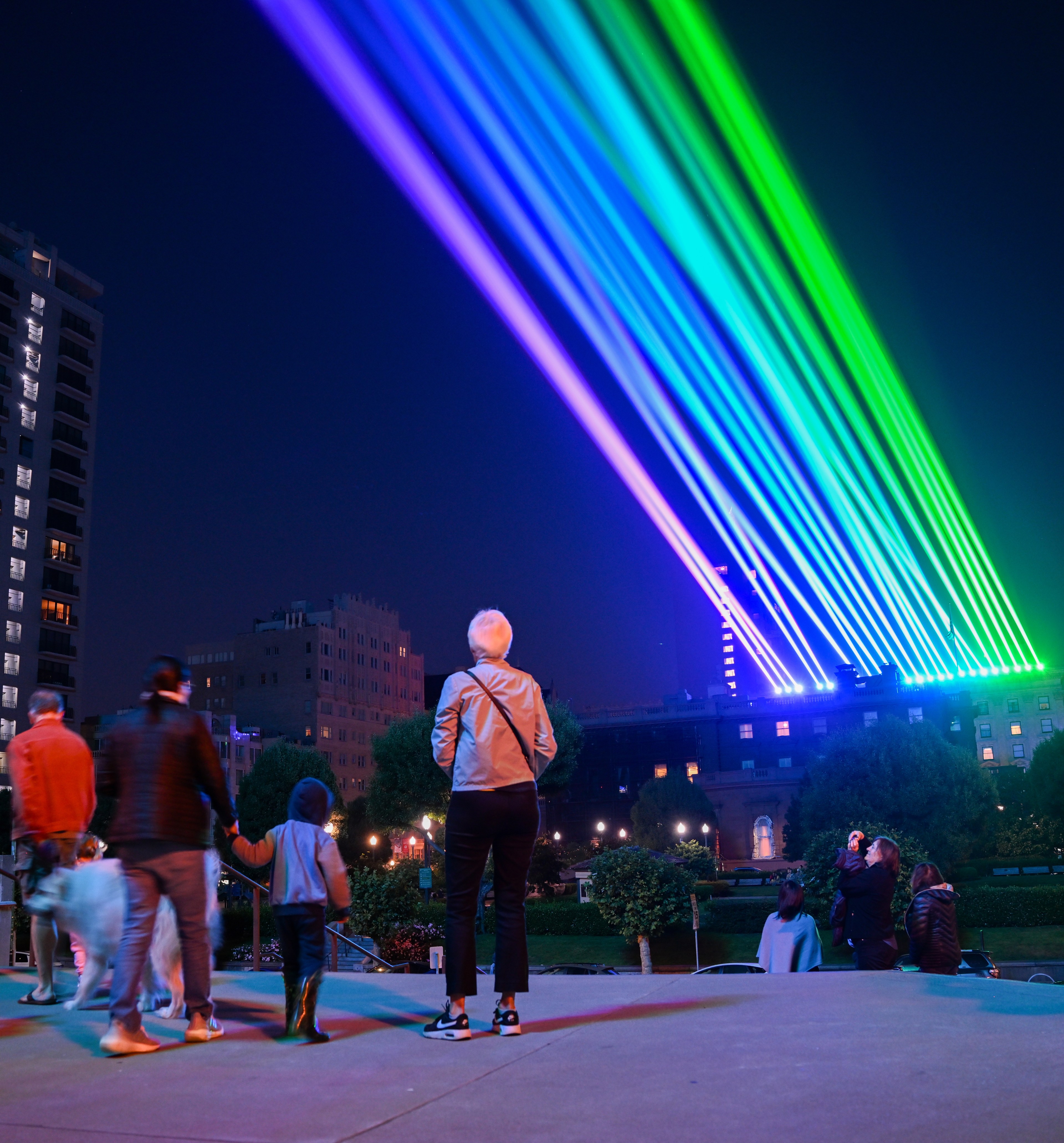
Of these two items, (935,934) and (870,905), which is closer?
(935,934)

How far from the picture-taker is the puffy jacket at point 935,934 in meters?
7.65

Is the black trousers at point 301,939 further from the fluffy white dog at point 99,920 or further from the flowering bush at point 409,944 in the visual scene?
the flowering bush at point 409,944

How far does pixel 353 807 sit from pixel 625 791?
2725 cm

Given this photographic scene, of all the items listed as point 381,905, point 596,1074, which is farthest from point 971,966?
point 381,905

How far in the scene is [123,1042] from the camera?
4.55 m

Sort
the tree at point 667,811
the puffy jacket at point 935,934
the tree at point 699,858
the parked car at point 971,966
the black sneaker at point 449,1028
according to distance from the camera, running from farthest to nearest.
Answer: the tree at point 667,811
the tree at point 699,858
the parked car at point 971,966
the puffy jacket at point 935,934
the black sneaker at point 449,1028

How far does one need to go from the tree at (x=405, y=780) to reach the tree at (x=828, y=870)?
26.0 m

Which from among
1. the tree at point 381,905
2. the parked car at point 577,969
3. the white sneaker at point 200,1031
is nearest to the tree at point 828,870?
the parked car at point 577,969

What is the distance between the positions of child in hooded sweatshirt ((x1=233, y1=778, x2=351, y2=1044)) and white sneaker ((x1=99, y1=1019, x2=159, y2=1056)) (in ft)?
2.22

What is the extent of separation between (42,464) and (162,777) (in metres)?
70.3

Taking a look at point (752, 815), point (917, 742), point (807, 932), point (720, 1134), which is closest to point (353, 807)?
point (752, 815)

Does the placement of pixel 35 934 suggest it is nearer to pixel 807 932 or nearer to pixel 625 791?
pixel 807 932

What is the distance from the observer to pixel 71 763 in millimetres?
6656

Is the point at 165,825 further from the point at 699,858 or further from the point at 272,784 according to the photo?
the point at 272,784
